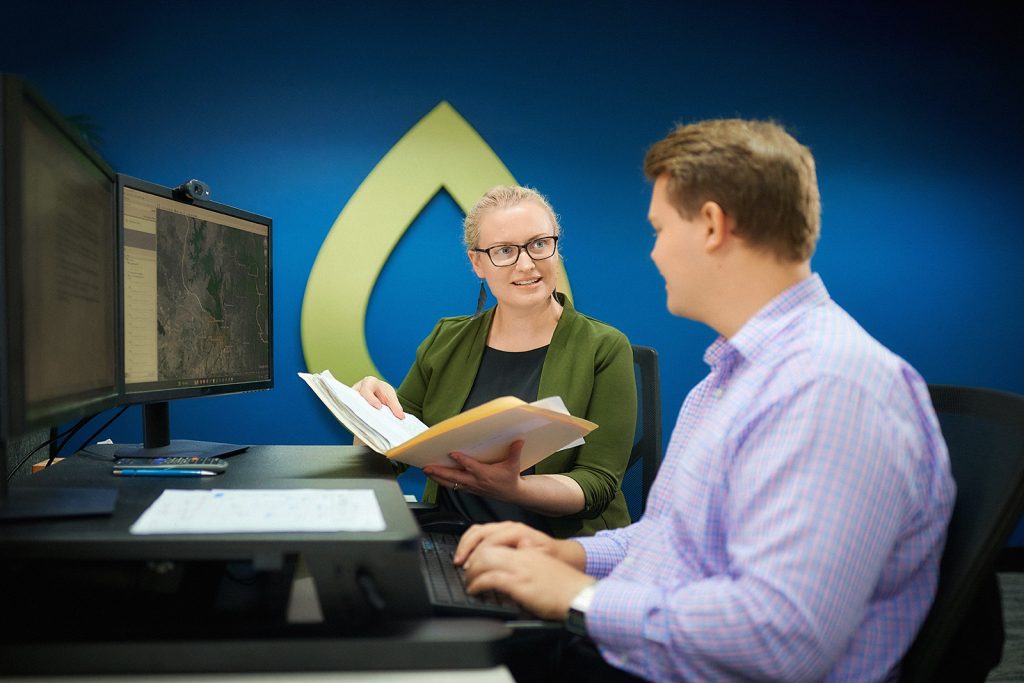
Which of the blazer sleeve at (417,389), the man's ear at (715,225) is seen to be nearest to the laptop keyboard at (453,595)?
the man's ear at (715,225)

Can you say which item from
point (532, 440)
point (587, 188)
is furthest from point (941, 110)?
point (532, 440)

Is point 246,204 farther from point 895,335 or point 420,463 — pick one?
point 895,335

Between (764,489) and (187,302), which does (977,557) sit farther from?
(187,302)

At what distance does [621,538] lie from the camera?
1.22m

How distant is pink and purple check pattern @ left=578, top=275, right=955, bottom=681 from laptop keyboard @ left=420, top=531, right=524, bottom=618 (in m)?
0.11

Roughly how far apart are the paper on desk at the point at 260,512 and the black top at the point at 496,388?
33.7 inches

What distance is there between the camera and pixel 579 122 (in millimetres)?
3498

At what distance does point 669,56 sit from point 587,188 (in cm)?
69

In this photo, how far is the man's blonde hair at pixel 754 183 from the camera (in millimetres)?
933

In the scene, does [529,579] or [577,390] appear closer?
[529,579]

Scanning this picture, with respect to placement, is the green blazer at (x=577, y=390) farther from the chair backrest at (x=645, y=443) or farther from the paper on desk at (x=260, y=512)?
the paper on desk at (x=260, y=512)

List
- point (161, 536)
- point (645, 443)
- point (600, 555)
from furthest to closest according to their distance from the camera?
point (645, 443), point (600, 555), point (161, 536)

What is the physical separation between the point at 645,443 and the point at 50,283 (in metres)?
1.31

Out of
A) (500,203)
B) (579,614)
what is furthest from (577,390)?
(579,614)
